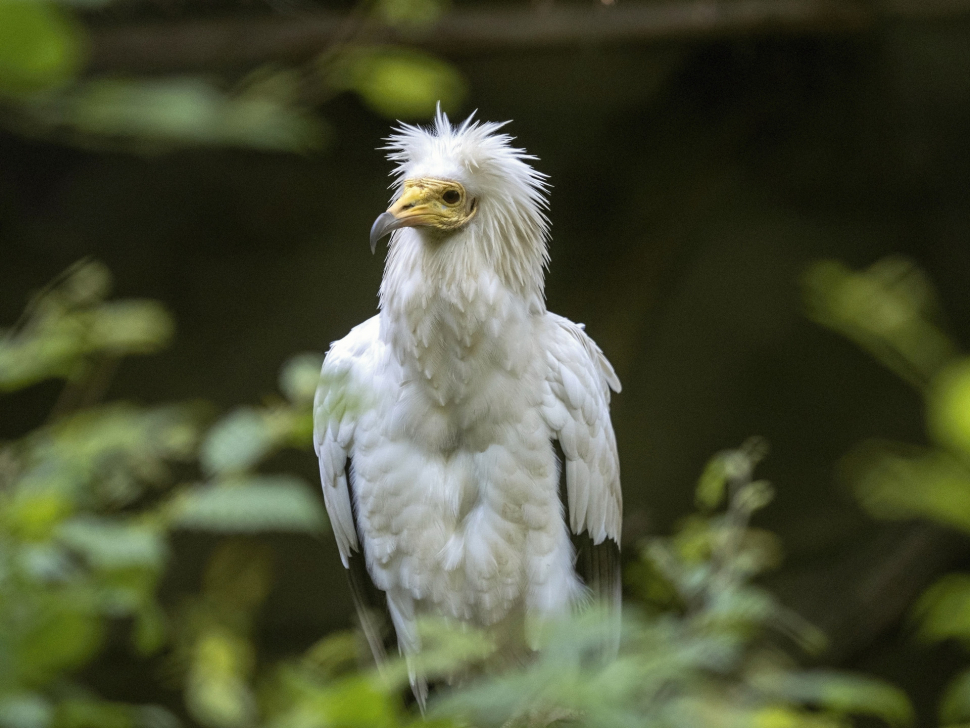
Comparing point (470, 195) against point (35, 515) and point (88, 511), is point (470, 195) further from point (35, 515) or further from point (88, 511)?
point (35, 515)

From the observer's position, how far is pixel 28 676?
492mm

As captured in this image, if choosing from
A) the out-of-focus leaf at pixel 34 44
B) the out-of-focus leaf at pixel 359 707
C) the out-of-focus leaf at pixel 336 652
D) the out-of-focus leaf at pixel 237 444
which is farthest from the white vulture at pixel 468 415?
Result: the out-of-focus leaf at pixel 34 44

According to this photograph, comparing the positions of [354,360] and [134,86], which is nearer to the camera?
[134,86]

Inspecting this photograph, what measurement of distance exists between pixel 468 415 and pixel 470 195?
1.27 feet

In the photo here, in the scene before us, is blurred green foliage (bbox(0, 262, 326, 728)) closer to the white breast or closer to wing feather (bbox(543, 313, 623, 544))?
the white breast

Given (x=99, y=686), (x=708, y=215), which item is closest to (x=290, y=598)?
(x=99, y=686)

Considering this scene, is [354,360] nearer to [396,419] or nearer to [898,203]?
[396,419]

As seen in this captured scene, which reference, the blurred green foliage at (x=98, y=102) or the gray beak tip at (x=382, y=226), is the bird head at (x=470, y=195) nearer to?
the gray beak tip at (x=382, y=226)

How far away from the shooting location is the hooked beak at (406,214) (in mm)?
1345

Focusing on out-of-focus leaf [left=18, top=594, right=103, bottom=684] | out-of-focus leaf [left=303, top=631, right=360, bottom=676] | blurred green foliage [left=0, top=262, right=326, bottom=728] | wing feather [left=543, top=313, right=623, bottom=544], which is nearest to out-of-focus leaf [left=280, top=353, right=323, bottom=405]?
blurred green foliage [left=0, top=262, right=326, bottom=728]

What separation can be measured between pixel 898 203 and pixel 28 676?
352 cm

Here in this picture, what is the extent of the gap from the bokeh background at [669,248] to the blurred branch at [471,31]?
0.22 meters

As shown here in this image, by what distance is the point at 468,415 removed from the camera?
1.60 meters

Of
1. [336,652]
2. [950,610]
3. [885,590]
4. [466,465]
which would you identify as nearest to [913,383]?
[950,610]
